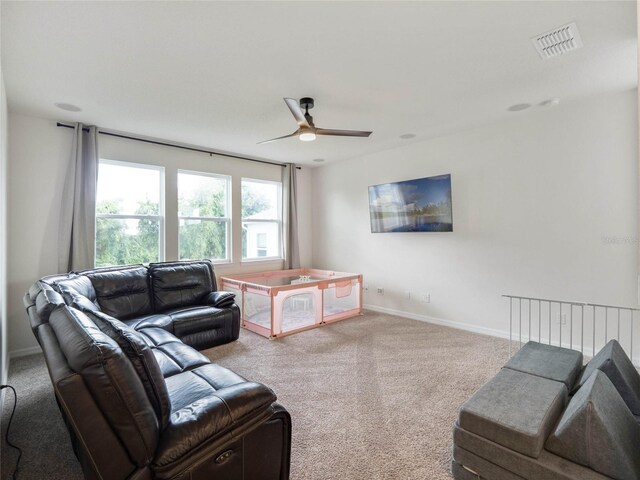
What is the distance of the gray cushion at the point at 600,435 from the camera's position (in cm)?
126

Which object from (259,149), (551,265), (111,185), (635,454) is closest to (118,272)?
(111,185)

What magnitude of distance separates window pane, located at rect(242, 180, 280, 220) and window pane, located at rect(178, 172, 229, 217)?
384 mm

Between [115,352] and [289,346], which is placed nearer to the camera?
[115,352]

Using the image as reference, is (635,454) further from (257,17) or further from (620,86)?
(620,86)

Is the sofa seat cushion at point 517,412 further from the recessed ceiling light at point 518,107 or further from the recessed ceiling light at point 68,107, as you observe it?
the recessed ceiling light at point 68,107

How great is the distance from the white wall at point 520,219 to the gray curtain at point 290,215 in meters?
A: 1.34

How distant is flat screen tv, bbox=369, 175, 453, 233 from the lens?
433cm

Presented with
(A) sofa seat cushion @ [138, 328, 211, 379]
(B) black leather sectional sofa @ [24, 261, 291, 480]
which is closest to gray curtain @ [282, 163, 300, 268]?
(A) sofa seat cushion @ [138, 328, 211, 379]

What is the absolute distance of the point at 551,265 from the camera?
3521 millimetres

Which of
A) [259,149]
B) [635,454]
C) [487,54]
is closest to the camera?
[635,454]

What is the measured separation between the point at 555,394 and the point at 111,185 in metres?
4.97

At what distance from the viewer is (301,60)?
7.94ft

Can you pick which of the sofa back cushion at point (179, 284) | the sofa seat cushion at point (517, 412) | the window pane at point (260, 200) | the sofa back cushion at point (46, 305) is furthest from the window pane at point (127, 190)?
the sofa seat cushion at point (517, 412)

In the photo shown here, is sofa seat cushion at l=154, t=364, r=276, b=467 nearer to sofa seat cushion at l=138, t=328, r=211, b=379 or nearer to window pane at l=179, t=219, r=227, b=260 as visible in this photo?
sofa seat cushion at l=138, t=328, r=211, b=379
